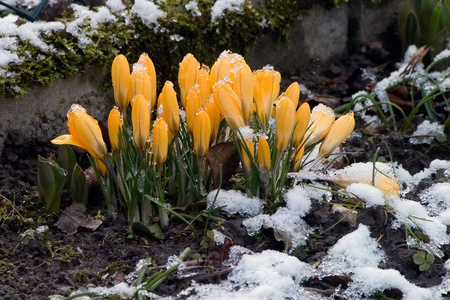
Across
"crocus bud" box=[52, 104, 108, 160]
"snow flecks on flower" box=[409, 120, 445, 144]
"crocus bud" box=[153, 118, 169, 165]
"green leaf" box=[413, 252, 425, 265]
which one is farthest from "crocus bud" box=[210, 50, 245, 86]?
"snow flecks on flower" box=[409, 120, 445, 144]

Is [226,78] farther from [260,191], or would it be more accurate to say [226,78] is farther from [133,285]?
[133,285]

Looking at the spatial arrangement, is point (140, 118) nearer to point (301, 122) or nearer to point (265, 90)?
point (265, 90)

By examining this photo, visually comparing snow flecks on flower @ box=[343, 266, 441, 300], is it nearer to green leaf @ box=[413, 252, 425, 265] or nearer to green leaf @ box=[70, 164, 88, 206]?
green leaf @ box=[413, 252, 425, 265]

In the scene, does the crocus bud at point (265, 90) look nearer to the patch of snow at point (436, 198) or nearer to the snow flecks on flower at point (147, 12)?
the patch of snow at point (436, 198)

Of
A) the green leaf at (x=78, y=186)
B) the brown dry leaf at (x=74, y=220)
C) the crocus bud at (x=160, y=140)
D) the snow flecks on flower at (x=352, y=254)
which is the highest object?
the crocus bud at (x=160, y=140)

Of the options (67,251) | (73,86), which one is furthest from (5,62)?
(67,251)

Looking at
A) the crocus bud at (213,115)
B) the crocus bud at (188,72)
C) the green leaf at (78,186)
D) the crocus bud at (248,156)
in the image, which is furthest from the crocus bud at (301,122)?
the green leaf at (78,186)
